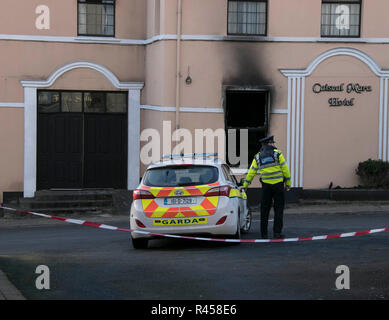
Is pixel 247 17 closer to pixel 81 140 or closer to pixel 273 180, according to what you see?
pixel 81 140

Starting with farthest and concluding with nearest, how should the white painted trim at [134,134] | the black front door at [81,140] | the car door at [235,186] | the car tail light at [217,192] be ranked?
the white painted trim at [134,134] < the black front door at [81,140] < the car door at [235,186] < the car tail light at [217,192]

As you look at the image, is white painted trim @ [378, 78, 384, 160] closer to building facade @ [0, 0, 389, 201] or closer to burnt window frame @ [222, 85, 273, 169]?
building facade @ [0, 0, 389, 201]

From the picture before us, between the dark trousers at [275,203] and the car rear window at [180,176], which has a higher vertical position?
the car rear window at [180,176]

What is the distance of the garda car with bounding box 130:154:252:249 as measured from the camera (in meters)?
13.0

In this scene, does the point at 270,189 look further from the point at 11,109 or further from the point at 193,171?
the point at 11,109

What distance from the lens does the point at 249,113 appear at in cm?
2136

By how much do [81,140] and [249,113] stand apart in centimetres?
496

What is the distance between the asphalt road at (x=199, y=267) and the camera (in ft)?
30.2

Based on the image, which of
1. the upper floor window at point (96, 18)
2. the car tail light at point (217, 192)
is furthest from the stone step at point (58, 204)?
the car tail light at point (217, 192)

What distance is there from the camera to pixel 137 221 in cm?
1321

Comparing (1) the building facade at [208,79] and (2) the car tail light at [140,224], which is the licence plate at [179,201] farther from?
(1) the building facade at [208,79]

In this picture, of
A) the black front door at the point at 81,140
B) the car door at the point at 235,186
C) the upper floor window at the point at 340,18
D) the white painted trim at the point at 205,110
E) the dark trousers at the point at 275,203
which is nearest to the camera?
the car door at the point at 235,186

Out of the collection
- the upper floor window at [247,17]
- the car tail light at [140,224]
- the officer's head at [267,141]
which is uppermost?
the upper floor window at [247,17]

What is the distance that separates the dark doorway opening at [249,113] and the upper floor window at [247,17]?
5.41ft
